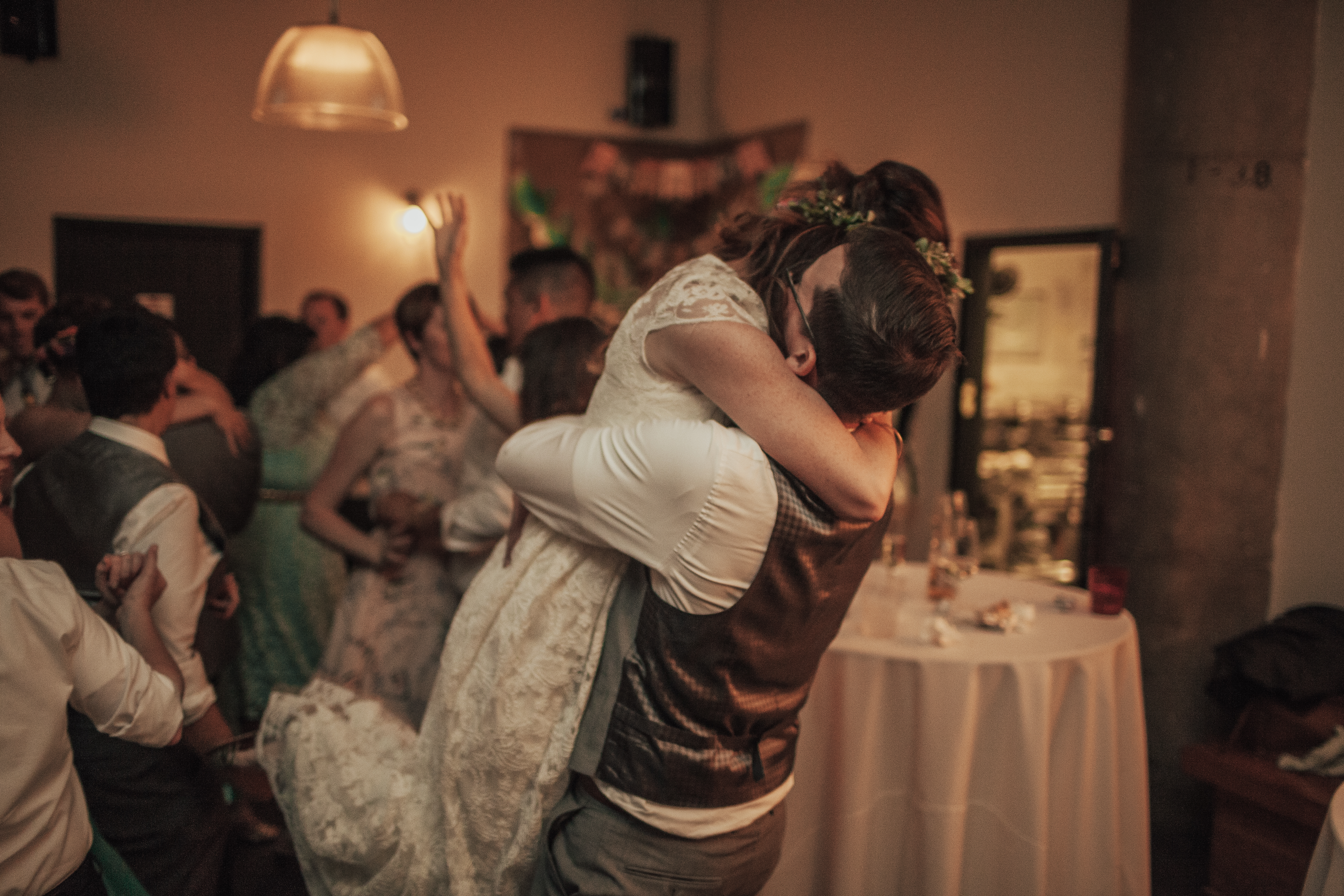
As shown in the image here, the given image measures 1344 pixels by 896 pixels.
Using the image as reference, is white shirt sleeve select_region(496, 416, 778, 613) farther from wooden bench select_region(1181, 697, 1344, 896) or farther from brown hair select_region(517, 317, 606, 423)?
wooden bench select_region(1181, 697, 1344, 896)

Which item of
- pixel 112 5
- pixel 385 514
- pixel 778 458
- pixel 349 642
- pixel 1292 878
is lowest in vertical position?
A: pixel 1292 878

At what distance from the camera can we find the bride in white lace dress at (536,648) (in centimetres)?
128

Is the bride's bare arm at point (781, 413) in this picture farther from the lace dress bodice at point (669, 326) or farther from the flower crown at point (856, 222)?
the flower crown at point (856, 222)

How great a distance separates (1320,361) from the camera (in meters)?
3.45

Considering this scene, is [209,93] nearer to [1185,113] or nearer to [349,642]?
[349,642]

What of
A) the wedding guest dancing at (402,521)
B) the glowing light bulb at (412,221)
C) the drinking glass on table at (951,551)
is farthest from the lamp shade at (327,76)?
the glowing light bulb at (412,221)

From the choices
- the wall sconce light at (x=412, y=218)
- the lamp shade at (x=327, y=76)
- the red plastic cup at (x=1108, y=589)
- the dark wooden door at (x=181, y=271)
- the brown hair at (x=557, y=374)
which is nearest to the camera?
the brown hair at (x=557, y=374)

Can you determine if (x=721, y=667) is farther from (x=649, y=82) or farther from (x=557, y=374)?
(x=649, y=82)

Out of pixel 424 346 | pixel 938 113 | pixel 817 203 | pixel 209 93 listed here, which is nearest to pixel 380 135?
pixel 209 93

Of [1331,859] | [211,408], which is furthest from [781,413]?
[211,408]

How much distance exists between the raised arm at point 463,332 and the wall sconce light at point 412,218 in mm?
5063

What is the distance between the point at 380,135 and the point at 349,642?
544 cm

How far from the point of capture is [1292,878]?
284 centimetres

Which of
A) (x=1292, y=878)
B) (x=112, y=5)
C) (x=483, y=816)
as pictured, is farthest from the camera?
(x=112, y=5)
